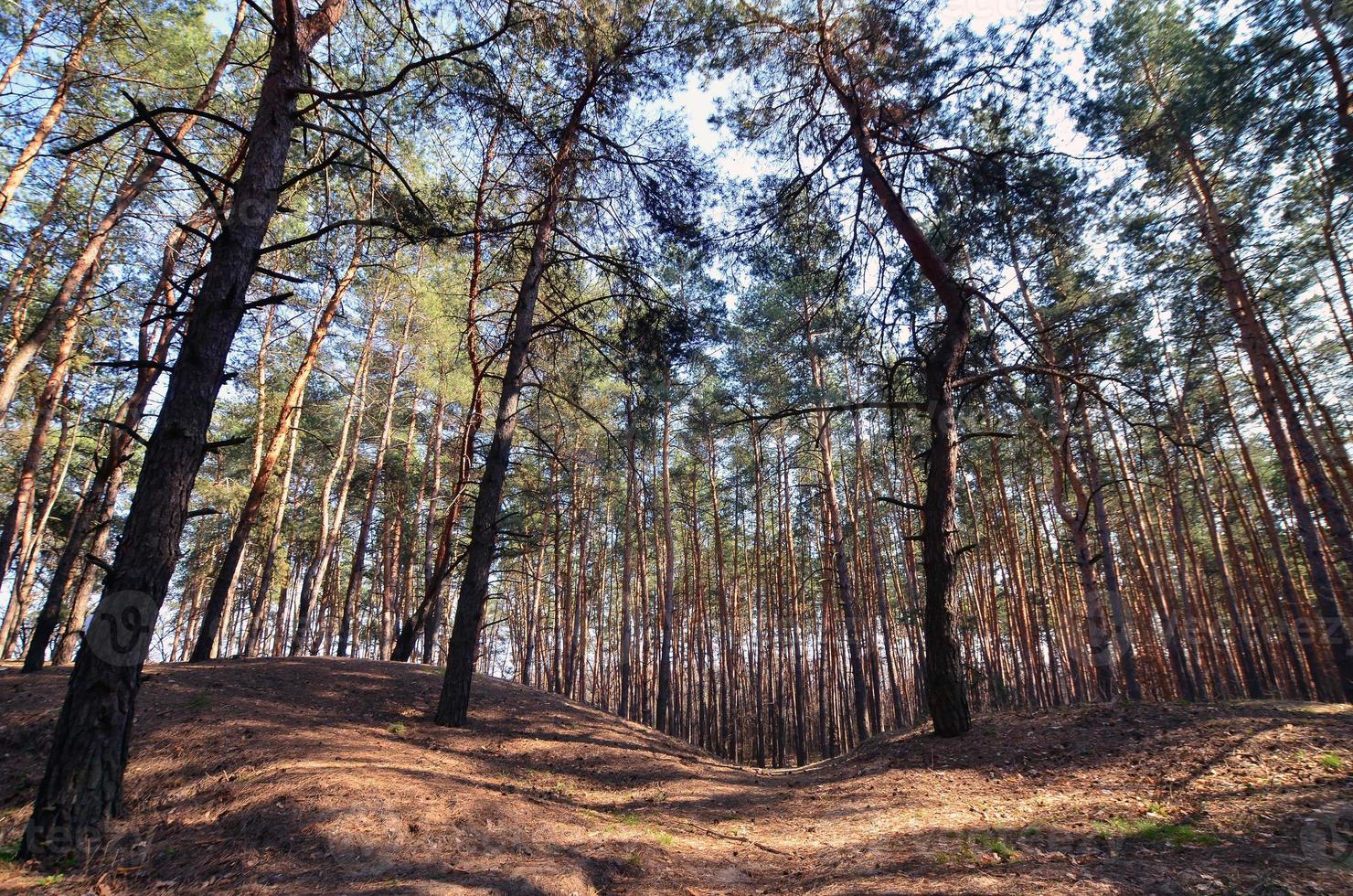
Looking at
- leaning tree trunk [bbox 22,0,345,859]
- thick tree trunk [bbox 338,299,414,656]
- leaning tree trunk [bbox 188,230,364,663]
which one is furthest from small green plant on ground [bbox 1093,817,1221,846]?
thick tree trunk [bbox 338,299,414,656]

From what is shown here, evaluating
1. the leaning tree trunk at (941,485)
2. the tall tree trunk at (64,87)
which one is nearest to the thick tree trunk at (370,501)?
the tall tree trunk at (64,87)

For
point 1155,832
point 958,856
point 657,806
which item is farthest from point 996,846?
point 657,806

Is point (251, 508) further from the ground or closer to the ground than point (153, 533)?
further from the ground

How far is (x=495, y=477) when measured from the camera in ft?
23.5

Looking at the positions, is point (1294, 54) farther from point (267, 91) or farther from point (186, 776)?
point (186, 776)

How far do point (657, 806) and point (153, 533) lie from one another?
4.67 m

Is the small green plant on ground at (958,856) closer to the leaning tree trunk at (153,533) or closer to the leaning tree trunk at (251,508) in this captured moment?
the leaning tree trunk at (153,533)

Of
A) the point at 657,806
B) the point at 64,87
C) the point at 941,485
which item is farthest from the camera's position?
the point at 64,87

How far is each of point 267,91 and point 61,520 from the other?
20.6 metres

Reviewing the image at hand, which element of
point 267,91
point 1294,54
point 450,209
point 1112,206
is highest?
point 1294,54

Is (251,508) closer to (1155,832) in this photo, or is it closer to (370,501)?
(370,501)

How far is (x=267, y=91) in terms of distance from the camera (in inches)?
188

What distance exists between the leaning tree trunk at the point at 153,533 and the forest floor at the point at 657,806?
291 millimetres

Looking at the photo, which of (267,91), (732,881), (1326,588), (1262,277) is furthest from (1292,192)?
(267,91)
